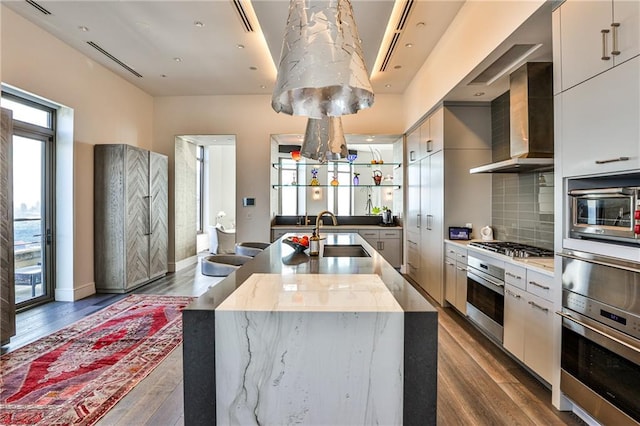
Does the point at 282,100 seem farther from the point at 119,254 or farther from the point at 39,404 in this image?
the point at 119,254

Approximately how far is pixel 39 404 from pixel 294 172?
5.27m

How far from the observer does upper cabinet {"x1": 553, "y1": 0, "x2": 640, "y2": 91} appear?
165cm

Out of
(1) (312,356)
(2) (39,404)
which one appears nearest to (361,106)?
(1) (312,356)

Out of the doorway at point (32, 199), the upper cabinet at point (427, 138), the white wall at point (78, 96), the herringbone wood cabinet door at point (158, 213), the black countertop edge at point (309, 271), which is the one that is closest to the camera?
the black countertop edge at point (309, 271)

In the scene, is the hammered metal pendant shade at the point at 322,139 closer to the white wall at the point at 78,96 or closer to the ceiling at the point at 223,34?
the ceiling at the point at 223,34

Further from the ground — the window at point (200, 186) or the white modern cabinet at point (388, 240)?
the window at point (200, 186)

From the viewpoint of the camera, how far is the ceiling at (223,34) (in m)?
3.52

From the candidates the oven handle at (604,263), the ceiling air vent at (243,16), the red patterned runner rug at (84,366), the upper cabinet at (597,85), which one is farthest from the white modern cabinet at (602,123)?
the red patterned runner rug at (84,366)

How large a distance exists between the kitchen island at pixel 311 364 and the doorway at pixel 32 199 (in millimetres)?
4118

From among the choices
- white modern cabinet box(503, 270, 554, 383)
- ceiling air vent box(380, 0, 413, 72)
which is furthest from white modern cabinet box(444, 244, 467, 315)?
ceiling air vent box(380, 0, 413, 72)

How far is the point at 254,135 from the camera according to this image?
6.55 metres

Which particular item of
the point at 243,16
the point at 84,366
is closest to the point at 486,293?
the point at 84,366

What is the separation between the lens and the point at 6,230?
3041mm

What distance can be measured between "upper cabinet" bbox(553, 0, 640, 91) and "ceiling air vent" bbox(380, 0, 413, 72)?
168cm
